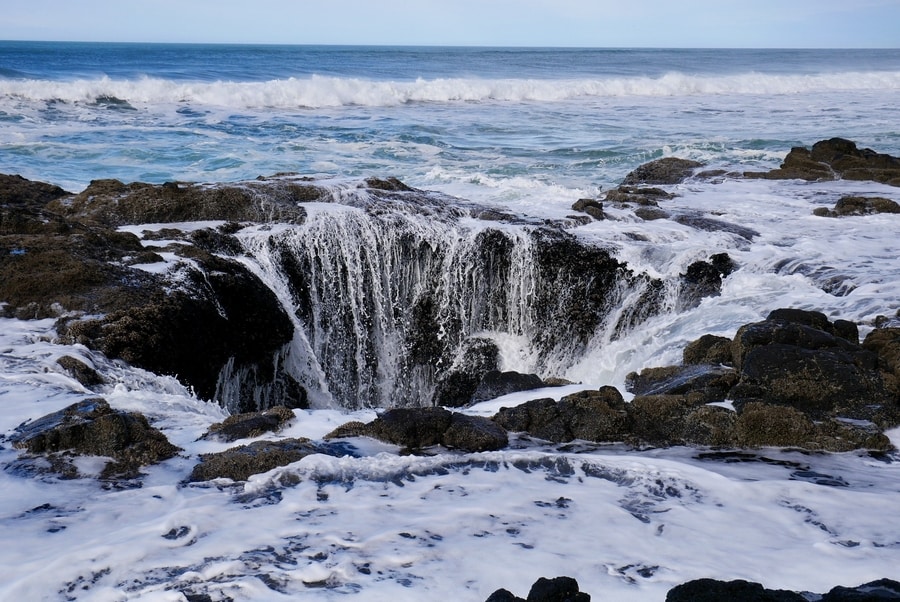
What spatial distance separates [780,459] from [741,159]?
1559 centimetres

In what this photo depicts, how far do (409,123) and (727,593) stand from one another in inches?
982

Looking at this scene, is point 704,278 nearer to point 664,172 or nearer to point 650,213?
point 650,213

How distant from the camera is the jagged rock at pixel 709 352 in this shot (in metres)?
6.75

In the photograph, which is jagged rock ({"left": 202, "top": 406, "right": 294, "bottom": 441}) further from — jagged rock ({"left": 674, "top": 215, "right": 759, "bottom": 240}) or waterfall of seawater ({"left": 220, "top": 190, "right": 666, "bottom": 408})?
jagged rock ({"left": 674, "top": 215, "right": 759, "bottom": 240})

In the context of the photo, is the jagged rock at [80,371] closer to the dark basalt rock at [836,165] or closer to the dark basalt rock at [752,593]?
the dark basalt rock at [752,593]

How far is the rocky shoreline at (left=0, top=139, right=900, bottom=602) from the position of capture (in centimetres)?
486

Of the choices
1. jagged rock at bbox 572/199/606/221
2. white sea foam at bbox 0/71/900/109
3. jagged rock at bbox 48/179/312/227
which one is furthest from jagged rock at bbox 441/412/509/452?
white sea foam at bbox 0/71/900/109

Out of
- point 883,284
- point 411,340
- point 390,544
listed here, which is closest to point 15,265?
point 411,340

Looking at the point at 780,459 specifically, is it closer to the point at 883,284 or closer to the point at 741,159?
the point at 883,284

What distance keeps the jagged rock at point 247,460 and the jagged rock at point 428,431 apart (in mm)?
428

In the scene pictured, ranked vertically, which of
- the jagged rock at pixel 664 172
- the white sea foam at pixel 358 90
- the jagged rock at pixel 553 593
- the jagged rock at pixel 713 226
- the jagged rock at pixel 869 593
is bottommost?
the jagged rock at pixel 553 593

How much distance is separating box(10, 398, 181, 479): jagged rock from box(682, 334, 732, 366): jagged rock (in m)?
4.41

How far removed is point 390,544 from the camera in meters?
3.76

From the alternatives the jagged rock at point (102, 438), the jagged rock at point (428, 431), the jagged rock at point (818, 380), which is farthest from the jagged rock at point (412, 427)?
the jagged rock at point (818, 380)
